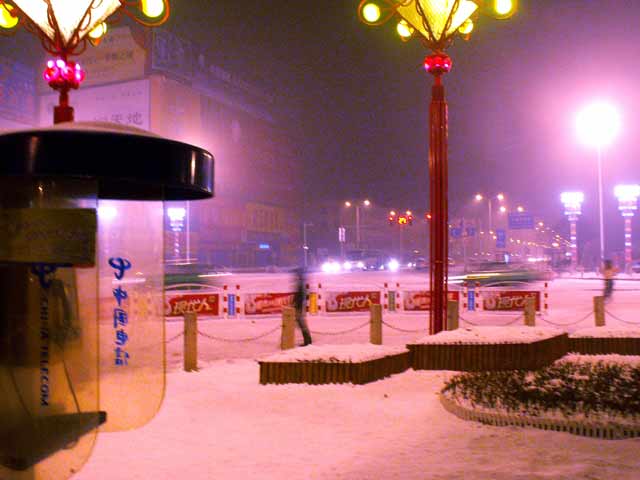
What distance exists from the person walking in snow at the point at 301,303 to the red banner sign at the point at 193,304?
6.59 meters

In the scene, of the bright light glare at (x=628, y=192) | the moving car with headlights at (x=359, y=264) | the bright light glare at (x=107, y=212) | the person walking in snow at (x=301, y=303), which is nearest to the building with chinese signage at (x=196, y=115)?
the moving car with headlights at (x=359, y=264)

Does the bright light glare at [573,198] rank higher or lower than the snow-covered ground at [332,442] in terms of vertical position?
higher

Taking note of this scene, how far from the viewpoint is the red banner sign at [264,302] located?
73.1 ft

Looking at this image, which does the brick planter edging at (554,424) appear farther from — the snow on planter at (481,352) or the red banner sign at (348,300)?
the red banner sign at (348,300)

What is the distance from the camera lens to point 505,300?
23.3 metres

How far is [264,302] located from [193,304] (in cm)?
239

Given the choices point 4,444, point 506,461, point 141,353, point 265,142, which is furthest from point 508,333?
point 265,142

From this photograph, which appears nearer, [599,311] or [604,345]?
[604,345]

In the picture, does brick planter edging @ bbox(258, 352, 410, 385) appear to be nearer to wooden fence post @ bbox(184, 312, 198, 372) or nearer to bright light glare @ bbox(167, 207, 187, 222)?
wooden fence post @ bbox(184, 312, 198, 372)

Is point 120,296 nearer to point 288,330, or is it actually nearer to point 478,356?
point 478,356

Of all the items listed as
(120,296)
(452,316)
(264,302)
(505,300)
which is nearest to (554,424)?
(120,296)

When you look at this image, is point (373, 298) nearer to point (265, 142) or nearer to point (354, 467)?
point (354, 467)

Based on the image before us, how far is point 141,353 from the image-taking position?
20.4ft

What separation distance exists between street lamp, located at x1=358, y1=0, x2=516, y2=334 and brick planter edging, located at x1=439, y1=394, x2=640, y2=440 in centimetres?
540
